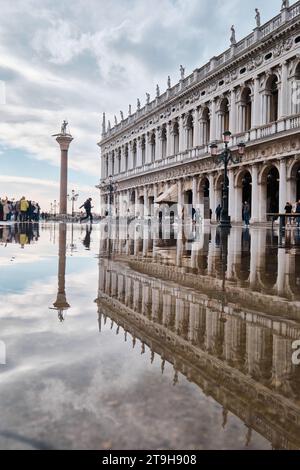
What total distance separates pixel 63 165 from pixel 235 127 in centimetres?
2700

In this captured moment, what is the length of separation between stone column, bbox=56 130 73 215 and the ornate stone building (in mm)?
8974

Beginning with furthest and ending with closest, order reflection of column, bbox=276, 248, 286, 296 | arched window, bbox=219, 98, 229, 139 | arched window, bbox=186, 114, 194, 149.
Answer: arched window, bbox=186, 114, 194, 149 → arched window, bbox=219, 98, 229, 139 → reflection of column, bbox=276, 248, 286, 296

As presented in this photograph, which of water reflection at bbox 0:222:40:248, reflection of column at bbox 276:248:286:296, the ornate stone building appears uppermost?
the ornate stone building

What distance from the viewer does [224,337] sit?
2.38 metres

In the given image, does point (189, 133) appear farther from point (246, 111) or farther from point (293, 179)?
point (293, 179)

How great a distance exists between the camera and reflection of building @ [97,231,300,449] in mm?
1531

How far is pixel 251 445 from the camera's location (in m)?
1.25

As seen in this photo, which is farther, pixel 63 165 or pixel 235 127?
pixel 63 165

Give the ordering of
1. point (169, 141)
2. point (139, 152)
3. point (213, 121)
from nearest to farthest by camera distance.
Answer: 1. point (213, 121)
2. point (169, 141)
3. point (139, 152)

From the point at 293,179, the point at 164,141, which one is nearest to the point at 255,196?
the point at 293,179

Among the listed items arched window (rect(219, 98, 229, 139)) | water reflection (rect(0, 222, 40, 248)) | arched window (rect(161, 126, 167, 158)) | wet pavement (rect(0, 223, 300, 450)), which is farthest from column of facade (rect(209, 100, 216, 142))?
wet pavement (rect(0, 223, 300, 450))

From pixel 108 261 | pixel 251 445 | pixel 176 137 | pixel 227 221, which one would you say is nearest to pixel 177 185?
pixel 176 137

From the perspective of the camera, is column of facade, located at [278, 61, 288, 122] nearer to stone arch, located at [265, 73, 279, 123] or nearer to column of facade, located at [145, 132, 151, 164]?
stone arch, located at [265, 73, 279, 123]

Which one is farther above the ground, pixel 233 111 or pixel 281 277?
pixel 233 111
